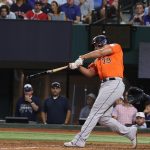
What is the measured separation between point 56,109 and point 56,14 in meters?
3.63

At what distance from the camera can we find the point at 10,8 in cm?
1831

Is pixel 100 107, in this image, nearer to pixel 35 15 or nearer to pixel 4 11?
pixel 4 11

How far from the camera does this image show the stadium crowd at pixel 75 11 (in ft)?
59.6

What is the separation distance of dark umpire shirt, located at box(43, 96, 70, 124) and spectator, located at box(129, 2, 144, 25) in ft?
13.0

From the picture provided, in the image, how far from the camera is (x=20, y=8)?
60.1 feet

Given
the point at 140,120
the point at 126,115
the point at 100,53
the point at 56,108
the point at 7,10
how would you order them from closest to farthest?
the point at 100,53
the point at 140,120
the point at 126,115
the point at 56,108
the point at 7,10

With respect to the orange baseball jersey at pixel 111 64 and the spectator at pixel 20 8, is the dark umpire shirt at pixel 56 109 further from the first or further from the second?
the orange baseball jersey at pixel 111 64

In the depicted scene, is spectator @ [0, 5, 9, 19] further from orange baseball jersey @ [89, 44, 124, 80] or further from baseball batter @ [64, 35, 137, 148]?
orange baseball jersey @ [89, 44, 124, 80]

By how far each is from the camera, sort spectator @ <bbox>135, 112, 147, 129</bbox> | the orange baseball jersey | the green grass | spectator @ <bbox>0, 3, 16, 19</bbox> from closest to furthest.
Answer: the orange baseball jersey
the green grass
spectator @ <bbox>135, 112, 147, 129</bbox>
spectator @ <bbox>0, 3, 16, 19</bbox>

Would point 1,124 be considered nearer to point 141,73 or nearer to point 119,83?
point 141,73

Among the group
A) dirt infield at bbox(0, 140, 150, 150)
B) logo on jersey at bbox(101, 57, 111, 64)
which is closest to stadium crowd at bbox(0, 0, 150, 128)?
dirt infield at bbox(0, 140, 150, 150)

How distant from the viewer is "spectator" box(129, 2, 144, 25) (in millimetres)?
18184

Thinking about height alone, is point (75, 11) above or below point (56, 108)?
above

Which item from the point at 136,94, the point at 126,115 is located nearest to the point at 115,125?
the point at 136,94
